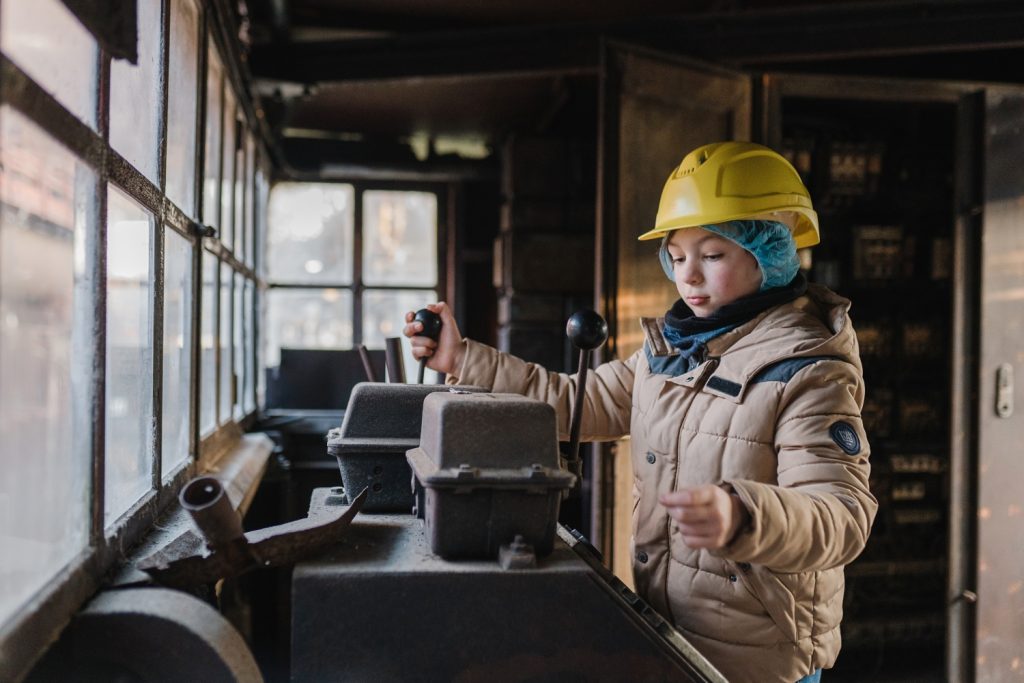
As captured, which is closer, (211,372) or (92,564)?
(92,564)

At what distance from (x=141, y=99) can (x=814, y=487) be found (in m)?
1.37

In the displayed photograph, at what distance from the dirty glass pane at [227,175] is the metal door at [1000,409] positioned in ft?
9.50

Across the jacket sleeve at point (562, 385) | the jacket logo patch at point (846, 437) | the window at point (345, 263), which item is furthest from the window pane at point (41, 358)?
the window at point (345, 263)

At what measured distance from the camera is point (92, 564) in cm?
108

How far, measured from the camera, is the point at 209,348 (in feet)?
8.10

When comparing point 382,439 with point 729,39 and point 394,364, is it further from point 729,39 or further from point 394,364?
point 729,39

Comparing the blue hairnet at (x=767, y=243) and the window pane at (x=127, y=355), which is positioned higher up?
the blue hairnet at (x=767, y=243)

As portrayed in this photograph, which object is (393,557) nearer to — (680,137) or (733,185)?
(733,185)

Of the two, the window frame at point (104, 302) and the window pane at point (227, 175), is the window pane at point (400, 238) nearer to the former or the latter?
the window pane at point (227, 175)

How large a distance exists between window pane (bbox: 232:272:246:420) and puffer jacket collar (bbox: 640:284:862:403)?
213cm

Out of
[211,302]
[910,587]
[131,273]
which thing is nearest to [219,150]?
[211,302]

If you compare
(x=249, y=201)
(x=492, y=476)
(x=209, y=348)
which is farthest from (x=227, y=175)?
(x=492, y=476)

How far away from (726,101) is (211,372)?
211 centimetres

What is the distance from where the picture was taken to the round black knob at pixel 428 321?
170 centimetres
